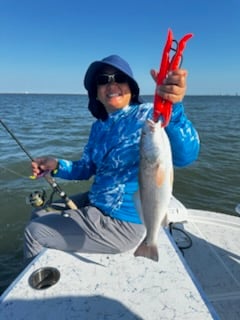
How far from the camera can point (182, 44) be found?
1.74 meters

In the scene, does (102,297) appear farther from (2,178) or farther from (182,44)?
(2,178)

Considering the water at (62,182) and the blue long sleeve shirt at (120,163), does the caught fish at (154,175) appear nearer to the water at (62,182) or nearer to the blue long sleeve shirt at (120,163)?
the blue long sleeve shirt at (120,163)

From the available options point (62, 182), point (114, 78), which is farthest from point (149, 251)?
point (62, 182)

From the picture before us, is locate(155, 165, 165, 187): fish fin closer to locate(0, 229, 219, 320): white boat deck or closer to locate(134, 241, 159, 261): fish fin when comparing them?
locate(134, 241, 159, 261): fish fin

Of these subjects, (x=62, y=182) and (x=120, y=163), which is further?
(x=62, y=182)

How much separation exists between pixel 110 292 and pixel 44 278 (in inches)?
24.8

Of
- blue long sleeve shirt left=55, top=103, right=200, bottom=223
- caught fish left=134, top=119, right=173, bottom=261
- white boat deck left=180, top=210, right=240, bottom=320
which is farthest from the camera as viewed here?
white boat deck left=180, top=210, right=240, bottom=320

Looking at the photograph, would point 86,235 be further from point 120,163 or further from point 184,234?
point 184,234

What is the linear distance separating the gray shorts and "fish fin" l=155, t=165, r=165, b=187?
1.07 meters

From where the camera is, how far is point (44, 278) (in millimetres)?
2580

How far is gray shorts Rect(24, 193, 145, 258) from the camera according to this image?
2.87 meters

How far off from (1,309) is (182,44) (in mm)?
2244

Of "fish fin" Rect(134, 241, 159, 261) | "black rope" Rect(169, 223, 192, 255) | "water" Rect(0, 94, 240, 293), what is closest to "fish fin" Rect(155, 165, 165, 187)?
"fish fin" Rect(134, 241, 159, 261)

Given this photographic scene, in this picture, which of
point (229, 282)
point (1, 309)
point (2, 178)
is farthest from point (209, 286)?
point (2, 178)
